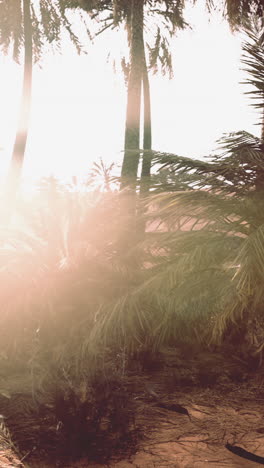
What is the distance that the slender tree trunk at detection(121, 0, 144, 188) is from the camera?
49.5ft

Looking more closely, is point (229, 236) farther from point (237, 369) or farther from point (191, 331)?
point (237, 369)

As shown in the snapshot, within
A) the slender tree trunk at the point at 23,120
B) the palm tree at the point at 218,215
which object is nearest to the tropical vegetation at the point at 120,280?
the palm tree at the point at 218,215

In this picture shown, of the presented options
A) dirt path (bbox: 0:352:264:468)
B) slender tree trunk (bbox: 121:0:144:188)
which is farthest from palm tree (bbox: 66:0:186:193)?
dirt path (bbox: 0:352:264:468)

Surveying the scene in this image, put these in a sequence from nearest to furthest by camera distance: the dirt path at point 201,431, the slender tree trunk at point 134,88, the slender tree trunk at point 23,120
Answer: the dirt path at point 201,431 → the slender tree trunk at point 134,88 → the slender tree trunk at point 23,120

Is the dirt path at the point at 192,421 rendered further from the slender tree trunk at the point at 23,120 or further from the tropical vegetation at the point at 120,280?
the slender tree trunk at the point at 23,120

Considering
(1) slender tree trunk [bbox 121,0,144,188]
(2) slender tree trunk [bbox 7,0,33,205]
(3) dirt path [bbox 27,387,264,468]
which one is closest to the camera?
(3) dirt path [bbox 27,387,264,468]

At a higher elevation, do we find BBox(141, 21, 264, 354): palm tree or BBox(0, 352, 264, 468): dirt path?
BBox(141, 21, 264, 354): palm tree

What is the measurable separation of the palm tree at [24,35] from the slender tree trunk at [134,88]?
139 inches

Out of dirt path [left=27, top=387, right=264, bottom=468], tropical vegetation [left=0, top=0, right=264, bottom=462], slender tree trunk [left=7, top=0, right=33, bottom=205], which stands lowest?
dirt path [left=27, top=387, right=264, bottom=468]

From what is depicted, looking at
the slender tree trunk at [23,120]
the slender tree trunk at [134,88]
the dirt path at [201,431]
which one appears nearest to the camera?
the dirt path at [201,431]

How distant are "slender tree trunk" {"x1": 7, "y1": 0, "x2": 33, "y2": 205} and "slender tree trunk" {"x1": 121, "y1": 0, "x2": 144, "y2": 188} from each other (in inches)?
156

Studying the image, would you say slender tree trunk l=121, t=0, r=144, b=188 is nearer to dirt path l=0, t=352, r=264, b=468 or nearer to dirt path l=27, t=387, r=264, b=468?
dirt path l=0, t=352, r=264, b=468

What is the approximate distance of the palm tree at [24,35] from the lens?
57.3 ft

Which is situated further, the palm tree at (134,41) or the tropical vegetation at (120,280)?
the palm tree at (134,41)
